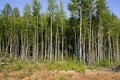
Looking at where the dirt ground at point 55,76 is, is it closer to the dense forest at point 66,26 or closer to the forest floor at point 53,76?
the forest floor at point 53,76

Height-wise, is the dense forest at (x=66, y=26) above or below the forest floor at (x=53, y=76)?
above

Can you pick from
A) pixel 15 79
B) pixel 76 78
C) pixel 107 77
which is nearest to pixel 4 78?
pixel 15 79

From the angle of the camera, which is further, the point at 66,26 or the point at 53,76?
the point at 66,26

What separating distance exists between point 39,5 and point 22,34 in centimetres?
1086

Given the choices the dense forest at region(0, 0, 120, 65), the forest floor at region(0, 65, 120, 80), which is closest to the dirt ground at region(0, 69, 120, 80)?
the forest floor at region(0, 65, 120, 80)

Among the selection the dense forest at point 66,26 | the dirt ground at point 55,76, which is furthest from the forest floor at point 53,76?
the dense forest at point 66,26

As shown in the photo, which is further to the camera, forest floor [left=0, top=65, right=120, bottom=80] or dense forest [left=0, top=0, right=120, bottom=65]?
dense forest [left=0, top=0, right=120, bottom=65]

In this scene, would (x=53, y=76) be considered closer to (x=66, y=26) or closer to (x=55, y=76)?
(x=55, y=76)

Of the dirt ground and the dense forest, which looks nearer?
the dirt ground

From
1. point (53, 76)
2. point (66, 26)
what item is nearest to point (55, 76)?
point (53, 76)

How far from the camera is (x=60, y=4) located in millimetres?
50781

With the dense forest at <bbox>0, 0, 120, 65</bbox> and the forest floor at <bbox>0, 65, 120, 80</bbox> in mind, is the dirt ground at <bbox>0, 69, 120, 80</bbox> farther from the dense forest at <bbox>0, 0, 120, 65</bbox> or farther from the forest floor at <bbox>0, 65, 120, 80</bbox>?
the dense forest at <bbox>0, 0, 120, 65</bbox>

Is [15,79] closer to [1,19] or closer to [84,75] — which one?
[84,75]

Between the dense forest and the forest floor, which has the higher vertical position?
the dense forest
